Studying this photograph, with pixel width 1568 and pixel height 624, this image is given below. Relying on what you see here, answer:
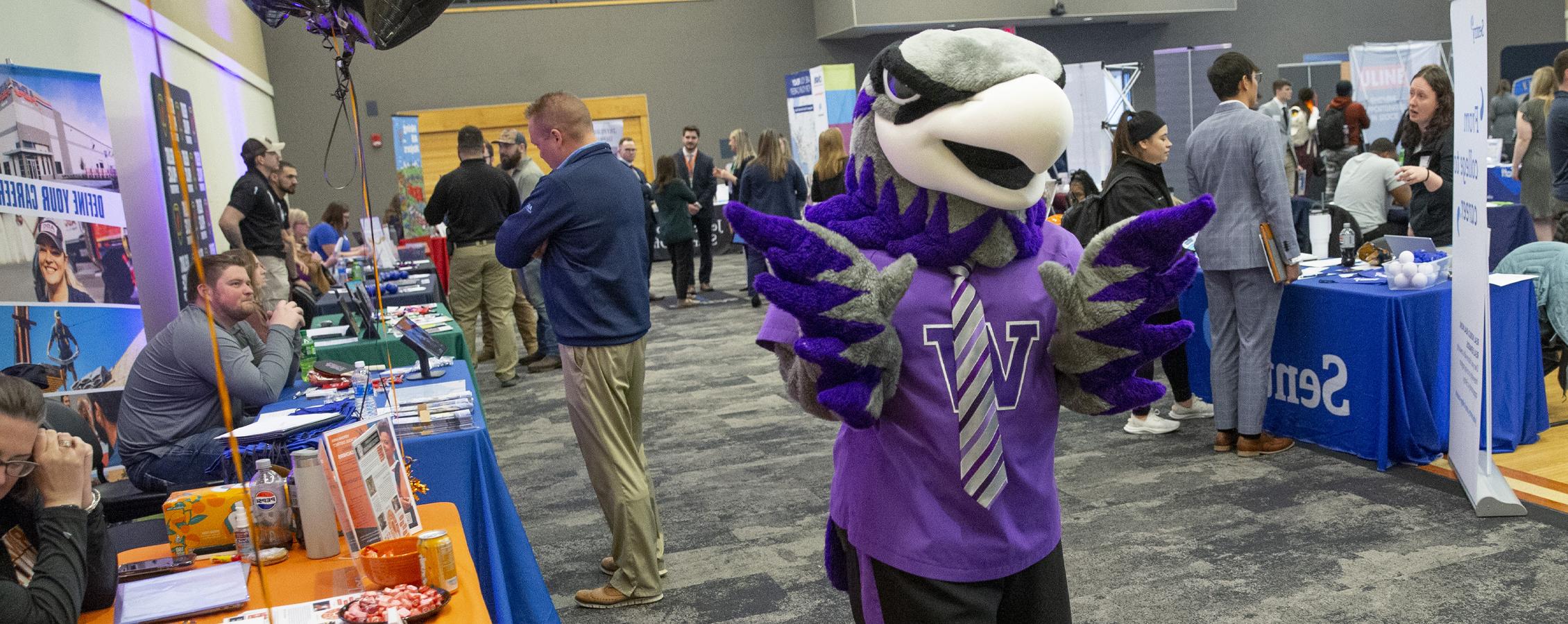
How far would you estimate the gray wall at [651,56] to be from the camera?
12.9 metres

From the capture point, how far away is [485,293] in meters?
6.60

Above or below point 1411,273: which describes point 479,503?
below

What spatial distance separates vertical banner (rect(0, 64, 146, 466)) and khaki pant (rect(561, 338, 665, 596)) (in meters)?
1.56

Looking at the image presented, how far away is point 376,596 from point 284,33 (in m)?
12.3

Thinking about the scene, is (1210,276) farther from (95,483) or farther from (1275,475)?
(95,483)

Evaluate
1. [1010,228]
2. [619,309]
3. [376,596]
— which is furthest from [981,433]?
[619,309]

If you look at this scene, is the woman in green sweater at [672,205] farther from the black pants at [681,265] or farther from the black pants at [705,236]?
the black pants at [705,236]

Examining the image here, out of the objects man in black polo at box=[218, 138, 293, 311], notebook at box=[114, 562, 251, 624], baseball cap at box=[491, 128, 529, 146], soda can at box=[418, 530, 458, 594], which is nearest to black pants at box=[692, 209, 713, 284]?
baseball cap at box=[491, 128, 529, 146]

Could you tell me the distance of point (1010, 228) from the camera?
1563 mm

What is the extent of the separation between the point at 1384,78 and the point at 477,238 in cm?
1161

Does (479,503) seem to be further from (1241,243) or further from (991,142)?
(1241,243)

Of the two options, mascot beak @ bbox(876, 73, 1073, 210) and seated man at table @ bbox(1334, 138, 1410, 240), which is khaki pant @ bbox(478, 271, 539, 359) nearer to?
seated man at table @ bbox(1334, 138, 1410, 240)

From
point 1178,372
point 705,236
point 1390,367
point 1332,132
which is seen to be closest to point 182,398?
point 1178,372

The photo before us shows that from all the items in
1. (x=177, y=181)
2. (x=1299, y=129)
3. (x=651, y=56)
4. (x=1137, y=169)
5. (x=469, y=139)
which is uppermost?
(x=651, y=56)
